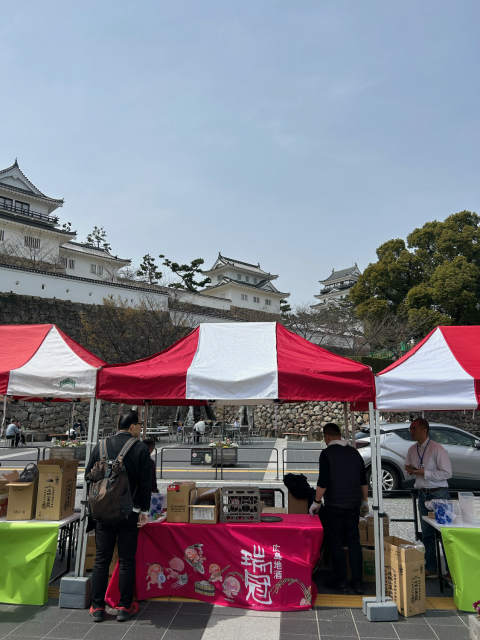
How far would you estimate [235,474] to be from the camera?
43.5 feet

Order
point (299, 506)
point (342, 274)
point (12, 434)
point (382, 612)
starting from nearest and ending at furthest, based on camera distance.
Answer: point (382, 612)
point (299, 506)
point (12, 434)
point (342, 274)

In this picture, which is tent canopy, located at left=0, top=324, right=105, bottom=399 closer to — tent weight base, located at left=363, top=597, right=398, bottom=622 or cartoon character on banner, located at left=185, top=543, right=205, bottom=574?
cartoon character on banner, located at left=185, top=543, right=205, bottom=574

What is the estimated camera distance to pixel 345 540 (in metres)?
4.90

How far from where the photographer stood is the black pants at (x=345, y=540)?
4.79m

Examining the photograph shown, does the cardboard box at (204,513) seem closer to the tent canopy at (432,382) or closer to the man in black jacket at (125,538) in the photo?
the man in black jacket at (125,538)

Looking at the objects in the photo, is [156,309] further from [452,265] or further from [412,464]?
[412,464]

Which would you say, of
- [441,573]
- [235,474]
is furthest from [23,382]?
[235,474]

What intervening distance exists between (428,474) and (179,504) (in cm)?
285

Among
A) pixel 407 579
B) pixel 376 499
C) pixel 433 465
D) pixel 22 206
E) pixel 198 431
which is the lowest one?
pixel 407 579

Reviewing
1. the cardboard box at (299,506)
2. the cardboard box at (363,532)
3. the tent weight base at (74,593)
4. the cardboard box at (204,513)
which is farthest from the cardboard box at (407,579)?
the tent weight base at (74,593)

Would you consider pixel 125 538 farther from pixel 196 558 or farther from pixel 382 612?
pixel 382 612

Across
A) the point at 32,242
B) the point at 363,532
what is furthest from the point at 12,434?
the point at 32,242

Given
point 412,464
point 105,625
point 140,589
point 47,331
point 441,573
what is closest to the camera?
point 105,625

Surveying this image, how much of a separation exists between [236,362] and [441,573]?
125 inches
